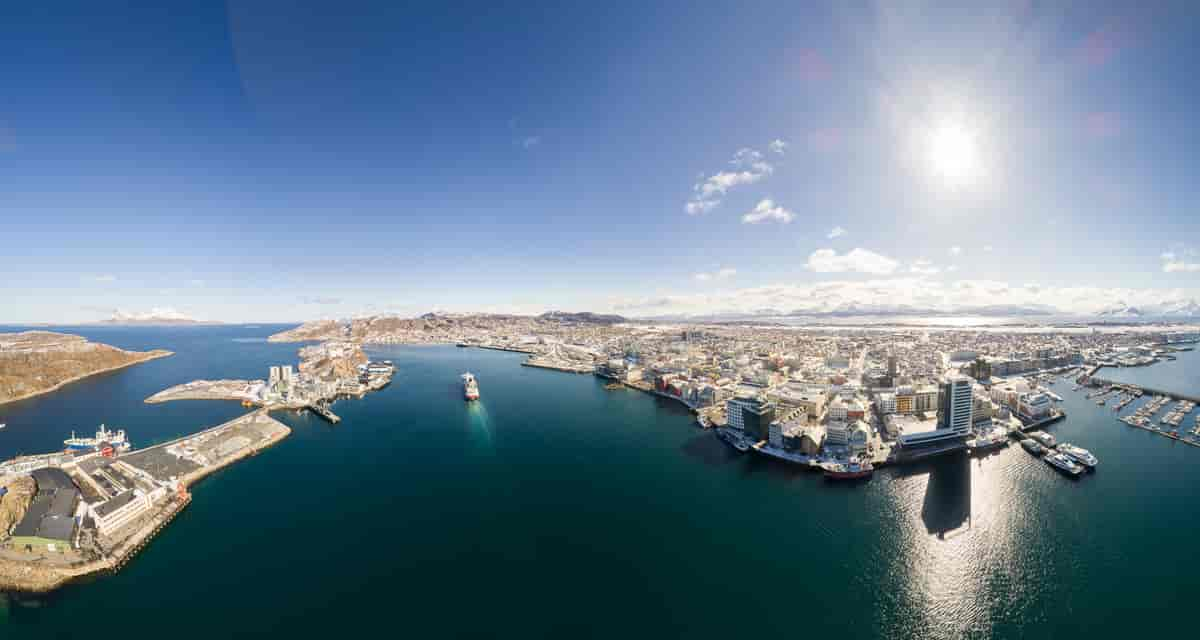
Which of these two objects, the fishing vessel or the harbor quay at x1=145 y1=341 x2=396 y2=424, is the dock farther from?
the fishing vessel

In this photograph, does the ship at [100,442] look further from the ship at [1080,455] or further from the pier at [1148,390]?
the pier at [1148,390]

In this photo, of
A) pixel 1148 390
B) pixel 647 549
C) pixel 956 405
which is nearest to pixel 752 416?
pixel 956 405

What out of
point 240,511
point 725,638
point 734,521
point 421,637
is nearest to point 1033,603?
point 734,521

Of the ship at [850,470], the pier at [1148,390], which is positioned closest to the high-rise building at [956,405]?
the ship at [850,470]

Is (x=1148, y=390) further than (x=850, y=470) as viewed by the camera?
Yes

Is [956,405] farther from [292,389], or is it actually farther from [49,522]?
[292,389]

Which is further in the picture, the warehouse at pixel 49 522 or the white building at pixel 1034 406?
the white building at pixel 1034 406
